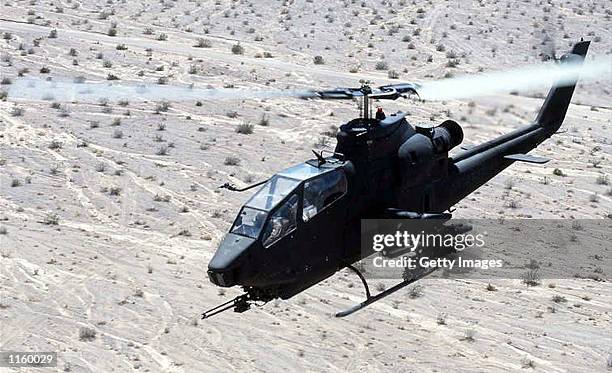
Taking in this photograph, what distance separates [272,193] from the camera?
18.0 m

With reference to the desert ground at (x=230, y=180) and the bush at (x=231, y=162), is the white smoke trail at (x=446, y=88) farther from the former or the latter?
the bush at (x=231, y=162)

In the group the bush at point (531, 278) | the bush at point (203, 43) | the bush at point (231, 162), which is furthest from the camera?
the bush at point (203, 43)

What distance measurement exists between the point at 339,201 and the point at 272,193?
1.71 m

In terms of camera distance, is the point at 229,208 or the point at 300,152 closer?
the point at 229,208

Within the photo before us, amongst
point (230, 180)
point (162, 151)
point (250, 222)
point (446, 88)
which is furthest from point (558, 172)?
point (250, 222)

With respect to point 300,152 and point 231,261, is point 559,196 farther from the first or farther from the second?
point 231,261

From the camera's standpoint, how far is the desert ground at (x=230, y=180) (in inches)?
893

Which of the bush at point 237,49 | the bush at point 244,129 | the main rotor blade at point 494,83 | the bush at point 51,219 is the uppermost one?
the main rotor blade at point 494,83

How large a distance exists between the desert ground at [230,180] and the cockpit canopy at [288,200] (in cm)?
505

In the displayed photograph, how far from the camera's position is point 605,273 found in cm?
2780

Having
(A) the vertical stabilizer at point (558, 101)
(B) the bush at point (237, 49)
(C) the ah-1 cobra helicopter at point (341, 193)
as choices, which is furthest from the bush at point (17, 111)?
(A) the vertical stabilizer at point (558, 101)

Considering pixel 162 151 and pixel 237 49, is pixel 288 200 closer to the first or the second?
pixel 162 151

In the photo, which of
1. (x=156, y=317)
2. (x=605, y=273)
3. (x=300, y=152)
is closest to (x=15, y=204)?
(x=156, y=317)

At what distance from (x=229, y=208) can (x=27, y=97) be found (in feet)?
46.3
